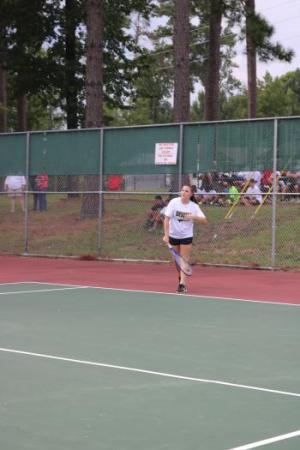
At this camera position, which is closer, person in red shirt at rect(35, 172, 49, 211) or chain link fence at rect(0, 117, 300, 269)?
chain link fence at rect(0, 117, 300, 269)

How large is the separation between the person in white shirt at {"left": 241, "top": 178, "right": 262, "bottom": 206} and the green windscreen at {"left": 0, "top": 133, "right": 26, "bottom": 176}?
6.35 metres

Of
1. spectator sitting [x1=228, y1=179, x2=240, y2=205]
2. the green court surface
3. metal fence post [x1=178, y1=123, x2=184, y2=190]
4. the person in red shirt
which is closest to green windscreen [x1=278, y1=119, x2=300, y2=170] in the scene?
spectator sitting [x1=228, y1=179, x2=240, y2=205]

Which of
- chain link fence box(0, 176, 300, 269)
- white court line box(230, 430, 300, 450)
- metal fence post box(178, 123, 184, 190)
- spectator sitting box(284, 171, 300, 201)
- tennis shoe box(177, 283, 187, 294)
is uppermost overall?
metal fence post box(178, 123, 184, 190)

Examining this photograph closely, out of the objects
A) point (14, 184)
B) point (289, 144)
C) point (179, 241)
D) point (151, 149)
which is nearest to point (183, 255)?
point (179, 241)

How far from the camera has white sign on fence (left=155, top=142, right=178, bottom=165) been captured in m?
19.0

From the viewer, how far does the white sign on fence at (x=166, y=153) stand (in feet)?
62.4

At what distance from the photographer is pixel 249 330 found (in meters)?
9.54

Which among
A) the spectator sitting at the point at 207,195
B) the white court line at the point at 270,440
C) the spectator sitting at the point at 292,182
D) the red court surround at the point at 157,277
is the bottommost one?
the red court surround at the point at 157,277

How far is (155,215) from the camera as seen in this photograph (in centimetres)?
2052

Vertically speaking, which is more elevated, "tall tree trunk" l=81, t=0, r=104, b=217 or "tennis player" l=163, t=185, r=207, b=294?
"tall tree trunk" l=81, t=0, r=104, b=217

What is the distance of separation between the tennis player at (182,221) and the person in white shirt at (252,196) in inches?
154

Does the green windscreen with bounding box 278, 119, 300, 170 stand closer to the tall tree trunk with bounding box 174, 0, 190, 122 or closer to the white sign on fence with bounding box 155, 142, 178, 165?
the white sign on fence with bounding box 155, 142, 178, 165

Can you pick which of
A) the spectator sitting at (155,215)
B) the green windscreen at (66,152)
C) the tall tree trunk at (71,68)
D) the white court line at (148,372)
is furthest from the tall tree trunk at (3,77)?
Result: the white court line at (148,372)

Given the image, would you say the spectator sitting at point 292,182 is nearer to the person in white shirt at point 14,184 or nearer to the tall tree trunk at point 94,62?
the person in white shirt at point 14,184
